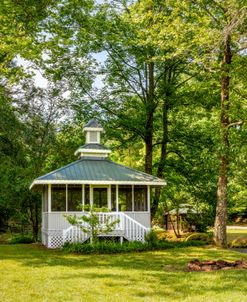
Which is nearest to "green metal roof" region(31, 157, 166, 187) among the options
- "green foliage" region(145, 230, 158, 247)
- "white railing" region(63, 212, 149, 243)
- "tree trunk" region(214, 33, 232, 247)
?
"white railing" region(63, 212, 149, 243)

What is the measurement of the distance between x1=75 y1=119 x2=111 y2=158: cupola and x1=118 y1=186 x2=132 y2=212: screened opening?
1940mm

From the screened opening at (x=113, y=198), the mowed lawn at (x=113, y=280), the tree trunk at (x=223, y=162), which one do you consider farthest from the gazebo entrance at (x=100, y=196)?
the mowed lawn at (x=113, y=280)

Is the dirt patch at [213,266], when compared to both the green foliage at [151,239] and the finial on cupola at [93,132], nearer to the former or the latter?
the green foliage at [151,239]

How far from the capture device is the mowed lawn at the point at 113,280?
7.97 metres

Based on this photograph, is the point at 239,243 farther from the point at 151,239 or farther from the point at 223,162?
the point at 151,239

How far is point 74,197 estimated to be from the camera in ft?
63.5

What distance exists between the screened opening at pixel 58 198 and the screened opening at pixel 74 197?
0.27 meters

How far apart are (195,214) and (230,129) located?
8.25 m

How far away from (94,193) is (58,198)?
67.2 inches

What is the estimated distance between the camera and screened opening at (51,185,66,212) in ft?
62.1

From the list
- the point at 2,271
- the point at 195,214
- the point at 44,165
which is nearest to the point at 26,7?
the point at 2,271

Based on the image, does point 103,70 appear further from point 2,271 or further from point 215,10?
point 2,271

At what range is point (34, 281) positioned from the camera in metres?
9.43

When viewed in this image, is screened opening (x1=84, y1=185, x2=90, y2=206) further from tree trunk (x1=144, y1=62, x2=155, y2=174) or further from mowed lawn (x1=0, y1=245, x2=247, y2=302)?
mowed lawn (x1=0, y1=245, x2=247, y2=302)
